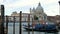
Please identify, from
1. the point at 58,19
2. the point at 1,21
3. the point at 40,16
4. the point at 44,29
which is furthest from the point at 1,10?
the point at 40,16

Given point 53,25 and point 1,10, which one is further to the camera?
point 53,25

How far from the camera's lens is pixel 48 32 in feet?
76.2

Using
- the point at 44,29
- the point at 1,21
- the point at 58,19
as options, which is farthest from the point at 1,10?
the point at 44,29

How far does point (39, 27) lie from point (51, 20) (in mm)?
2296

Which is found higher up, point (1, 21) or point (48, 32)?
point (1, 21)

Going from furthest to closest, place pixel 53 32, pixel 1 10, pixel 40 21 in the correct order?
pixel 40 21
pixel 53 32
pixel 1 10

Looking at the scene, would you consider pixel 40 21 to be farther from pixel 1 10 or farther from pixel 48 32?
pixel 1 10

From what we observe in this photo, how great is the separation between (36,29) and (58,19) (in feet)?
14.1

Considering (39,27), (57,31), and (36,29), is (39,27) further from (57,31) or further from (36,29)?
(57,31)

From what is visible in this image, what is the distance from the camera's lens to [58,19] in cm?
2227

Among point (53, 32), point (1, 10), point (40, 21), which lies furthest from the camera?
point (40, 21)

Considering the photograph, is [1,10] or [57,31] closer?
[1,10]

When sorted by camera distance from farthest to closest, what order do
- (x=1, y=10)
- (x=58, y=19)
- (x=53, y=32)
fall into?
(x=53, y=32) → (x=58, y=19) → (x=1, y=10)

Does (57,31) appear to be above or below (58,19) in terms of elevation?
below
